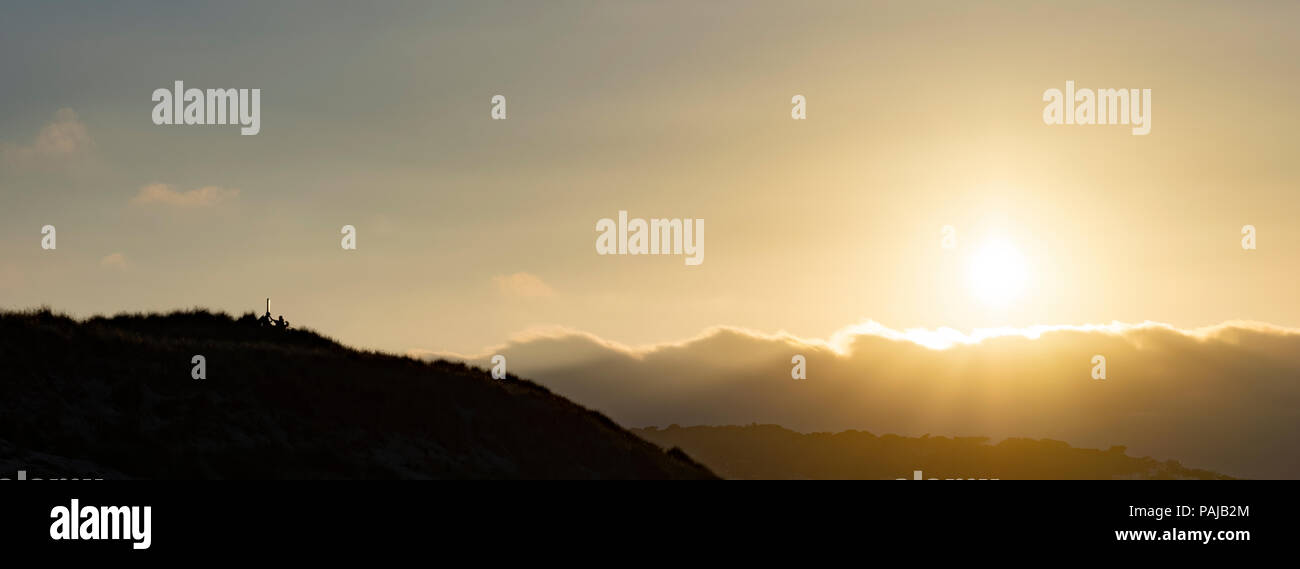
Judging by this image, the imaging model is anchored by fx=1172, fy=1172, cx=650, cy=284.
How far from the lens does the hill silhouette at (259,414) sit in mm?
46094

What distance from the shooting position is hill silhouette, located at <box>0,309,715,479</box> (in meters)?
46.1

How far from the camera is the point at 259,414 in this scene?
53844 millimetres
